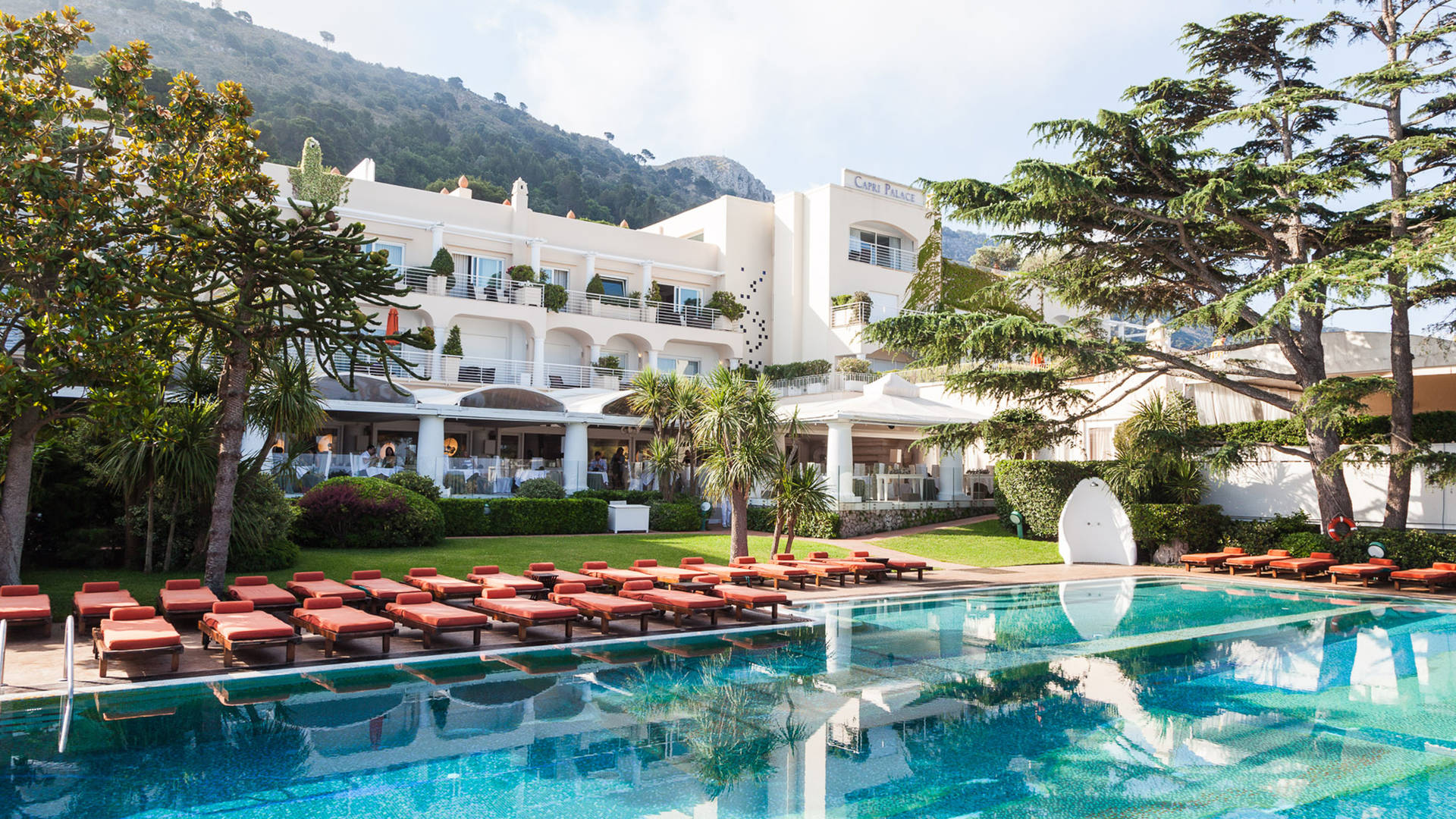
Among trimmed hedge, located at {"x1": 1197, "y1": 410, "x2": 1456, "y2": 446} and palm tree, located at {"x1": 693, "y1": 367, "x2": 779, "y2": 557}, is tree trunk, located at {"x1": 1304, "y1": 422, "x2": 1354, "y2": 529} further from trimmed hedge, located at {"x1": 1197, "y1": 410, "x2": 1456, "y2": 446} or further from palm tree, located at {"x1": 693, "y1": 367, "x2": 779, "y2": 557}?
palm tree, located at {"x1": 693, "y1": 367, "x2": 779, "y2": 557}

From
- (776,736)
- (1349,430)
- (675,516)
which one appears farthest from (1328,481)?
(776,736)

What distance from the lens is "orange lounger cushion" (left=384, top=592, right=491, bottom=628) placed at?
32.8 feet

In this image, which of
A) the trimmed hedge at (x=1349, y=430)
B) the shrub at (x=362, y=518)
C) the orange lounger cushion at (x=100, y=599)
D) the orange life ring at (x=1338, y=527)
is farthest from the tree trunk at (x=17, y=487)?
the orange life ring at (x=1338, y=527)

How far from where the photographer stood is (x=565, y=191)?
8450 cm

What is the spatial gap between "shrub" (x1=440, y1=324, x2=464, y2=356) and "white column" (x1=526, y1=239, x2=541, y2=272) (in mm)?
4598

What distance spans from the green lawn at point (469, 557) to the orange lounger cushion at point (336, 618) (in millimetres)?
2928

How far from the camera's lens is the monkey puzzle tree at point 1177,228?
1811 cm

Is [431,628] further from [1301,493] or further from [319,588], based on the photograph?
[1301,493]

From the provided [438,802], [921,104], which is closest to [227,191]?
[438,802]

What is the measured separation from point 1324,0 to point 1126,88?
4.57 metres

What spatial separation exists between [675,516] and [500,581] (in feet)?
39.2

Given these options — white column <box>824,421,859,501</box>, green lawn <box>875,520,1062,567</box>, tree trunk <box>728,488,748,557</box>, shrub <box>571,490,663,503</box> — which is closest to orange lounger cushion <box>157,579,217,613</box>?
tree trunk <box>728,488,748,557</box>

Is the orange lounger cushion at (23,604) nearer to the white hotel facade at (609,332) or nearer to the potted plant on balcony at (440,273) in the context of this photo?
the white hotel facade at (609,332)

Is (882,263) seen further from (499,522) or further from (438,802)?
(438,802)
